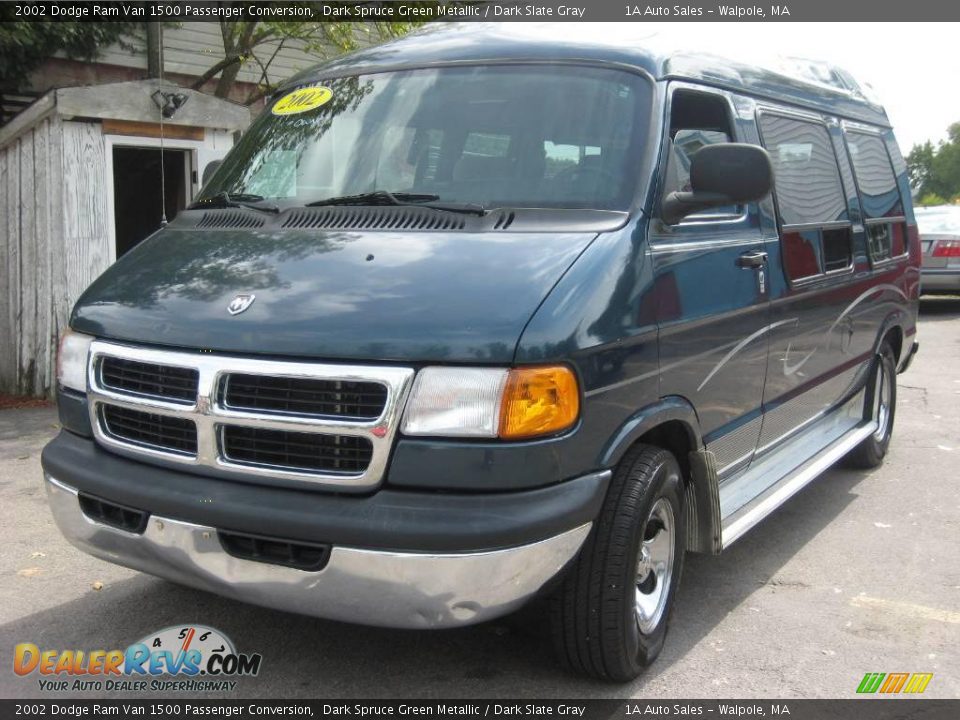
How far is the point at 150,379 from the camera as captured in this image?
348 centimetres

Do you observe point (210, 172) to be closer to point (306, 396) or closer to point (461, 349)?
point (306, 396)

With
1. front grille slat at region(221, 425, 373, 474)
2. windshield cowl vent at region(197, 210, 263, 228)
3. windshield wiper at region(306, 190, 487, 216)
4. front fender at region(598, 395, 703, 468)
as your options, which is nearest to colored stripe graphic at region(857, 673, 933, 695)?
front fender at region(598, 395, 703, 468)

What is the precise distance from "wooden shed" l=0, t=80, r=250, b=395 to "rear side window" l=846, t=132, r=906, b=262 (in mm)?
5410

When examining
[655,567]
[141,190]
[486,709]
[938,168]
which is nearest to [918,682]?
[655,567]

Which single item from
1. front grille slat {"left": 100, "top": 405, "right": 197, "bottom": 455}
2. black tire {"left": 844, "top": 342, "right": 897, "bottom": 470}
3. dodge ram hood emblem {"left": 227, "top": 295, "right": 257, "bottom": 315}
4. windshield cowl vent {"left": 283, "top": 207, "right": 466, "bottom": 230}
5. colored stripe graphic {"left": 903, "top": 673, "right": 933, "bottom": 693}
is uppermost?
windshield cowl vent {"left": 283, "top": 207, "right": 466, "bottom": 230}

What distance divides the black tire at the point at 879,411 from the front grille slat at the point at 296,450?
14.5 ft

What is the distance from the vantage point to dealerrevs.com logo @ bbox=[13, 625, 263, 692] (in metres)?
3.71

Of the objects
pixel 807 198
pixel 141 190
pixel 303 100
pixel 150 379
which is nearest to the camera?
pixel 150 379

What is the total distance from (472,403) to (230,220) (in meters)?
1.65

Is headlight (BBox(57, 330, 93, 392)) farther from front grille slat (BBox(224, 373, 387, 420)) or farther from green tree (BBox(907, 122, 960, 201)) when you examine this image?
green tree (BBox(907, 122, 960, 201))

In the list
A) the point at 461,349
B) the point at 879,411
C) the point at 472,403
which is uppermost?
the point at 461,349

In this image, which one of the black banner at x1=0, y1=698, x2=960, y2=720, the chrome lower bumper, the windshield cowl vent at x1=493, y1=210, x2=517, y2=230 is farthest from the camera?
the windshield cowl vent at x1=493, y1=210, x2=517, y2=230

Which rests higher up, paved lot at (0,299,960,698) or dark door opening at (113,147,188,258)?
dark door opening at (113,147,188,258)

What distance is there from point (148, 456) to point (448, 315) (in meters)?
1.16
